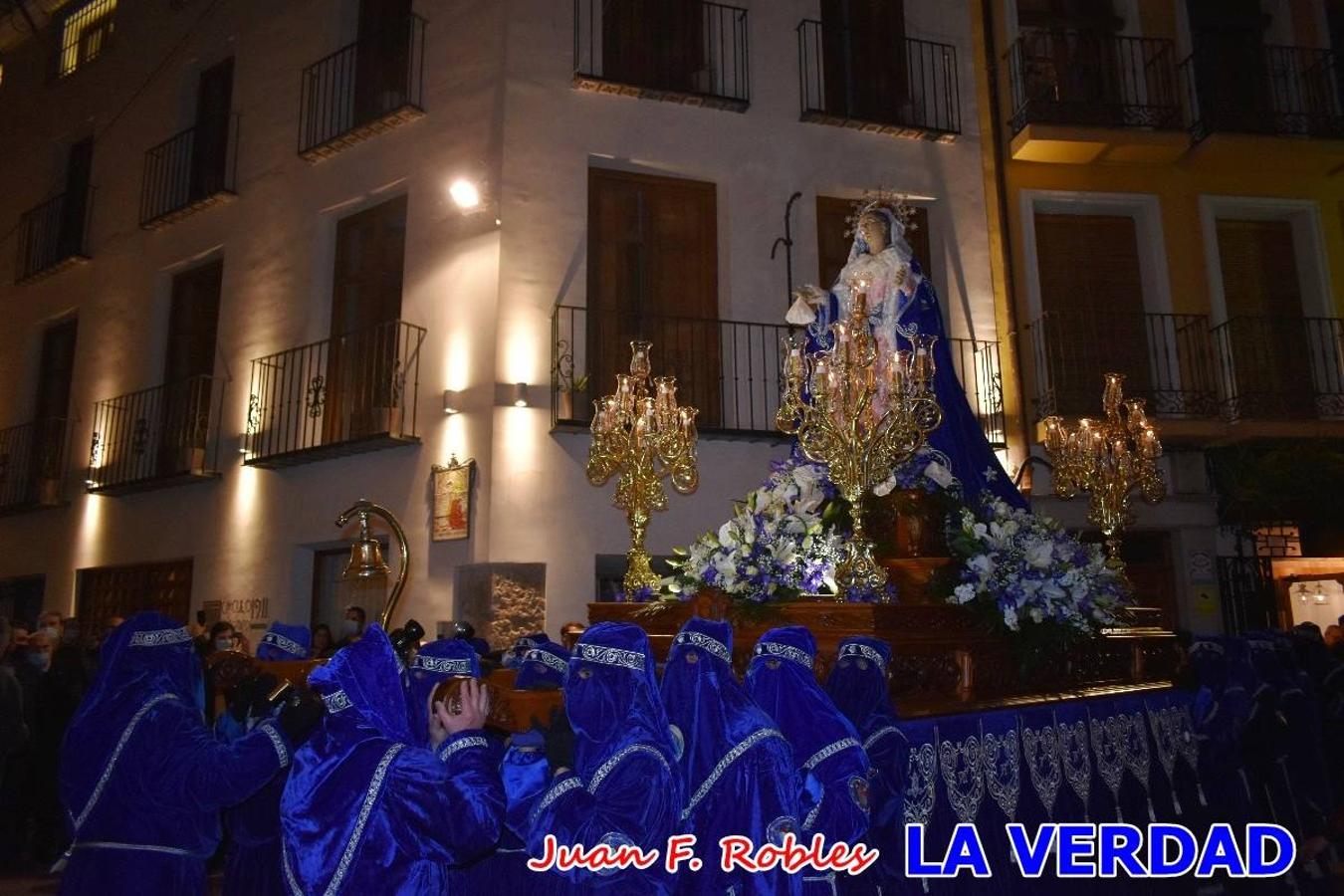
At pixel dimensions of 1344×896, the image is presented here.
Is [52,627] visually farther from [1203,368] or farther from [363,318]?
[1203,368]

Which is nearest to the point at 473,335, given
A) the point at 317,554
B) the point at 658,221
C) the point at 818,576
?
the point at 658,221

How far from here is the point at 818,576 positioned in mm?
5750

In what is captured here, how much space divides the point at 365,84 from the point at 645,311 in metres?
4.56

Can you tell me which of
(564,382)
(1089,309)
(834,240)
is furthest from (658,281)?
(1089,309)

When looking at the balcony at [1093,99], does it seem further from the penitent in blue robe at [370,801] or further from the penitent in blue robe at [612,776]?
the penitent in blue robe at [370,801]

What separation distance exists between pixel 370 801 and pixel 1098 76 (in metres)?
13.2

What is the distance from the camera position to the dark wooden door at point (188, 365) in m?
13.0

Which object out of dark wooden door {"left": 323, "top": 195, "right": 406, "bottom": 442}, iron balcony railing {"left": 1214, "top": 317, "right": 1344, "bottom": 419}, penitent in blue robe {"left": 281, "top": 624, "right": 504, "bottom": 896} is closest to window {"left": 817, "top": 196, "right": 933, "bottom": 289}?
iron balcony railing {"left": 1214, "top": 317, "right": 1344, "bottom": 419}

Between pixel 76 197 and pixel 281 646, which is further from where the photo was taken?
pixel 76 197

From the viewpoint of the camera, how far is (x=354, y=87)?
12.6 m

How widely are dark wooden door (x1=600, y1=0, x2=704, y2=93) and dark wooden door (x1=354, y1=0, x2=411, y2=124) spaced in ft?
7.63

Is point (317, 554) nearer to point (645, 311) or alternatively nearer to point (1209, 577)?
point (645, 311)

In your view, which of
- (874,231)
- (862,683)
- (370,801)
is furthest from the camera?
(874,231)

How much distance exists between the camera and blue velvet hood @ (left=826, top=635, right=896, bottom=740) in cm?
471
